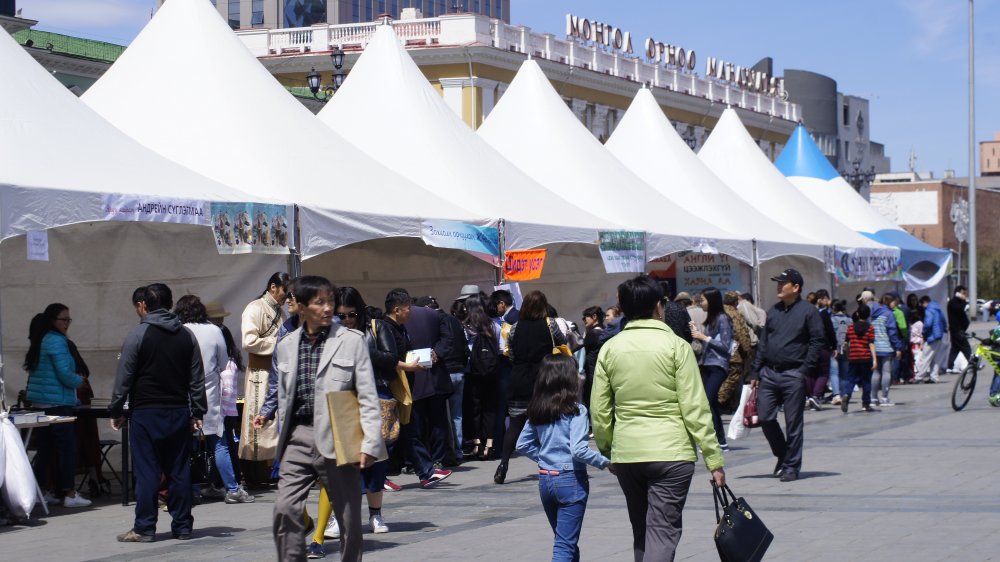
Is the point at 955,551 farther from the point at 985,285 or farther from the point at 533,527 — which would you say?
the point at 985,285

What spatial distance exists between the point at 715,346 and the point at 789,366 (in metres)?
2.46

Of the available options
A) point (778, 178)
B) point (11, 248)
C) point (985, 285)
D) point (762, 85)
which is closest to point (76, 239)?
point (11, 248)

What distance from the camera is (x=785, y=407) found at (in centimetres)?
1259

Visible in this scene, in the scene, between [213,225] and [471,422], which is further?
[471,422]

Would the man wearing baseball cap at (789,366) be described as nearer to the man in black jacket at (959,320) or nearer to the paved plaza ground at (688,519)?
the paved plaza ground at (688,519)

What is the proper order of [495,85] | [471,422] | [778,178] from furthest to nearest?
[495,85] → [778,178] → [471,422]

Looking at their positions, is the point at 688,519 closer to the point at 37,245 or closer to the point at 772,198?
the point at 37,245

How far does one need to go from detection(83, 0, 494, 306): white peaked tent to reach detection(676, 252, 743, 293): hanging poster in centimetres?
947

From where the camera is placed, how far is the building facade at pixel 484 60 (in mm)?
59156

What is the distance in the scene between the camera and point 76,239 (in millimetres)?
13773

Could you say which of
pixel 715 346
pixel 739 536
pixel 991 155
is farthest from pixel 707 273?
pixel 991 155

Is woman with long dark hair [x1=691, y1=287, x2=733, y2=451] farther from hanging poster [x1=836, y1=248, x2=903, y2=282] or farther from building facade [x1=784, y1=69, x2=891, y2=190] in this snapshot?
building facade [x1=784, y1=69, x2=891, y2=190]

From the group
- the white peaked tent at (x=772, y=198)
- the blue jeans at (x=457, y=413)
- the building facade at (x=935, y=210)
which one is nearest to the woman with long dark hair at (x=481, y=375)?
the blue jeans at (x=457, y=413)

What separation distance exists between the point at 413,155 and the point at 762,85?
6734 centimetres
